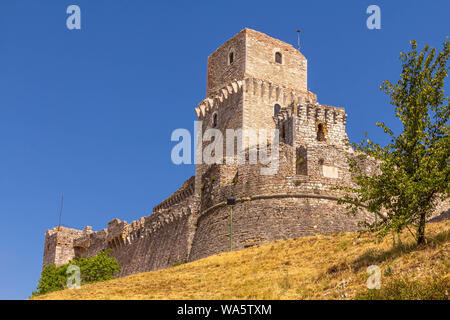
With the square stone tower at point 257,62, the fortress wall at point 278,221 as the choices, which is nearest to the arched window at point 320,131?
the fortress wall at point 278,221

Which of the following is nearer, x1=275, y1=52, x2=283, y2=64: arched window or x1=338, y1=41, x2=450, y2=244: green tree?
x1=338, y1=41, x2=450, y2=244: green tree

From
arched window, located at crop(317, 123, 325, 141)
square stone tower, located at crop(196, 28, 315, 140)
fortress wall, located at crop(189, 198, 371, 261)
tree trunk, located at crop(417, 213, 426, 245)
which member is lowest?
tree trunk, located at crop(417, 213, 426, 245)

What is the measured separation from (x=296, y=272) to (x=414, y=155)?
5.47m

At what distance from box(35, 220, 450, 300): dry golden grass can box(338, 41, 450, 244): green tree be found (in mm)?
1138

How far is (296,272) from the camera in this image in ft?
74.4

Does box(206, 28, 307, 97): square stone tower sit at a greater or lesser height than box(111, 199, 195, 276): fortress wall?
greater

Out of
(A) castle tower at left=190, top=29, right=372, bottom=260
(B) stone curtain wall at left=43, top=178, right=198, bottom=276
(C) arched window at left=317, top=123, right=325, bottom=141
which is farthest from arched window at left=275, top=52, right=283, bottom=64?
(C) arched window at left=317, top=123, right=325, bottom=141

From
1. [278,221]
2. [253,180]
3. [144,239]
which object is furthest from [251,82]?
[278,221]

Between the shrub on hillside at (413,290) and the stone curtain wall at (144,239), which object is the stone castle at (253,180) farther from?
the shrub on hillside at (413,290)

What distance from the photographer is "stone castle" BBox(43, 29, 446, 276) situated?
33219 mm

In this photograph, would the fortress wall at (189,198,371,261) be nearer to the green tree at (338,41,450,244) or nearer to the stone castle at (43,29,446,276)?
the stone castle at (43,29,446,276)

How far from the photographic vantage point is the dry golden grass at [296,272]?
19344 mm
